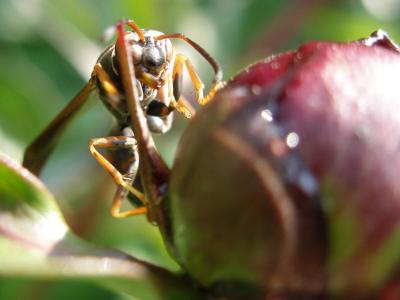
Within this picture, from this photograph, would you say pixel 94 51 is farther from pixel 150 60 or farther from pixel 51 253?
pixel 51 253

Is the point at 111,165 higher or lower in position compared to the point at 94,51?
higher

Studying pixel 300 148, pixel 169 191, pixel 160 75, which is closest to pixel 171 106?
pixel 160 75

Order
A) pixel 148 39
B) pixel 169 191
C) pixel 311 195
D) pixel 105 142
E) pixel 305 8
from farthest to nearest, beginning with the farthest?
pixel 305 8 → pixel 148 39 → pixel 105 142 → pixel 169 191 → pixel 311 195

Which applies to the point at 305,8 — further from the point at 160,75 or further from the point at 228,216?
the point at 228,216

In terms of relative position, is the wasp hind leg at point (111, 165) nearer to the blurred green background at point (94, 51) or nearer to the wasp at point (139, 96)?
the wasp at point (139, 96)

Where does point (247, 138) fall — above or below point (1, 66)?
above

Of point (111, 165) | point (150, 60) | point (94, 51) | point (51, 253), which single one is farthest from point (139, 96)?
point (94, 51)
